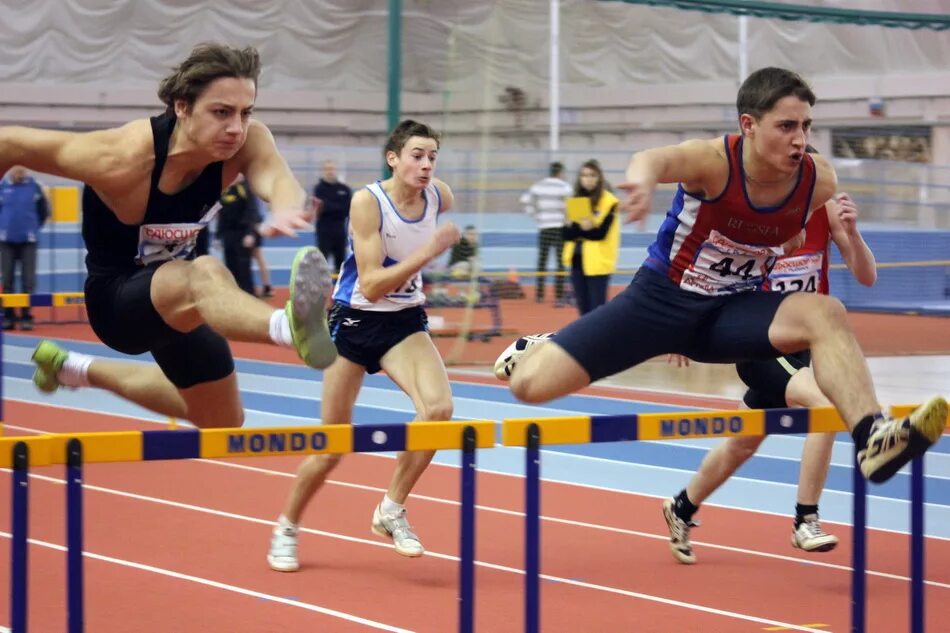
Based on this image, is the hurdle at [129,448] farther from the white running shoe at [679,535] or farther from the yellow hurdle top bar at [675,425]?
the white running shoe at [679,535]

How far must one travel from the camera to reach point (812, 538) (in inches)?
229

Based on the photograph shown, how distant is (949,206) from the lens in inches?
725

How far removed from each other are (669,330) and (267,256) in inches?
652

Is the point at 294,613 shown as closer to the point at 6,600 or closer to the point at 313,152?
the point at 6,600

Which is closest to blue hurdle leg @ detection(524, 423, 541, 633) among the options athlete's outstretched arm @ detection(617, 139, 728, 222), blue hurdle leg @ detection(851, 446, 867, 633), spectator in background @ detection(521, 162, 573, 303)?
athlete's outstretched arm @ detection(617, 139, 728, 222)

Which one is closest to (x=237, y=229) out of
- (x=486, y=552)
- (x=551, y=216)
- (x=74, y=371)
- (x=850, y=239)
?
(x=551, y=216)

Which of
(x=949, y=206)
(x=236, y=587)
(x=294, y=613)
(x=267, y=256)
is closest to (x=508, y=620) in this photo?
(x=294, y=613)

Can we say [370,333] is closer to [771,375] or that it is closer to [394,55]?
[771,375]

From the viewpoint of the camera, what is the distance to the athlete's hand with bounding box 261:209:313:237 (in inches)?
153

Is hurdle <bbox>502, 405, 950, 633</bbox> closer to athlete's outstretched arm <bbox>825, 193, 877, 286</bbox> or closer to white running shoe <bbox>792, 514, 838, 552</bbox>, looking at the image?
athlete's outstretched arm <bbox>825, 193, 877, 286</bbox>

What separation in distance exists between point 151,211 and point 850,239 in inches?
99.1

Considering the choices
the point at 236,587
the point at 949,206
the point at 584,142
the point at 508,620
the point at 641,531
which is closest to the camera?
the point at 508,620

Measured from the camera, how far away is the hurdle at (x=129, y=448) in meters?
3.30

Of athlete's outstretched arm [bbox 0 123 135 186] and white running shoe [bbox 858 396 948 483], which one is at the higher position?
athlete's outstretched arm [bbox 0 123 135 186]
